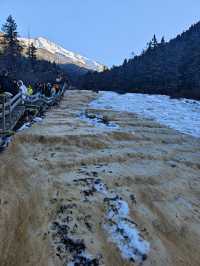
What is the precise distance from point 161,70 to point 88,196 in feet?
202

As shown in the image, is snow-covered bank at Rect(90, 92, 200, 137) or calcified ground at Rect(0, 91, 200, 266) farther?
snow-covered bank at Rect(90, 92, 200, 137)

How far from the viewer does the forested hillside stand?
5417 cm

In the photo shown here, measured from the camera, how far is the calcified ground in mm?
6480

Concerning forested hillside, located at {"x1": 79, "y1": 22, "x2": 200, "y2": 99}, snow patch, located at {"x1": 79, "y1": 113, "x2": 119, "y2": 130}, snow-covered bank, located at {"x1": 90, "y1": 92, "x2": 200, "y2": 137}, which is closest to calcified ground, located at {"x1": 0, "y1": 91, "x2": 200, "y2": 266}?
snow patch, located at {"x1": 79, "y1": 113, "x2": 119, "y2": 130}

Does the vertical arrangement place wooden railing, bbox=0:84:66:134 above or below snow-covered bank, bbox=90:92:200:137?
above

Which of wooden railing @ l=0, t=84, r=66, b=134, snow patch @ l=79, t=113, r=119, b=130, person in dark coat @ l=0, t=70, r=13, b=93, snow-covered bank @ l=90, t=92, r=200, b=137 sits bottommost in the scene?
snow-covered bank @ l=90, t=92, r=200, b=137

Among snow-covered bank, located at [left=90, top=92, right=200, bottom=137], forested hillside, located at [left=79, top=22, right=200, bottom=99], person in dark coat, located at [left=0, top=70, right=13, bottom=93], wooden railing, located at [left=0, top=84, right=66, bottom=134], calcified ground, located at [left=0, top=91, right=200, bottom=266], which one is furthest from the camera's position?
forested hillside, located at [left=79, top=22, right=200, bottom=99]

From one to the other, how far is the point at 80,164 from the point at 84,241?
12.7 ft

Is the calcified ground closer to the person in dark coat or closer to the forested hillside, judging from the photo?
the person in dark coat

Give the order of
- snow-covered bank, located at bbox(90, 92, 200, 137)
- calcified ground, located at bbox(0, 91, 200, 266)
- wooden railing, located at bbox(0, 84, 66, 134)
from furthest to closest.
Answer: snow-covered bank, located at bbox(90, 92, 200, 137) < wooden railing, located at bbox(0, 84, 66, 134) < calcified ground, located at bbox(0, 91, 200, 266)

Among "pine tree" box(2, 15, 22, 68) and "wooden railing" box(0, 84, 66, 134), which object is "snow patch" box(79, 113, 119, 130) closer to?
"wooden railing" box(0, 84, 66, 134)

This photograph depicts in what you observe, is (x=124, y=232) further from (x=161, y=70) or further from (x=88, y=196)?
(x=161, y=70)

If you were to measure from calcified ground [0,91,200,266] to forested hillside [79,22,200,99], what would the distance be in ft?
113

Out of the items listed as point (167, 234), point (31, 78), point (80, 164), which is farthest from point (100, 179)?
point (31, 78)
